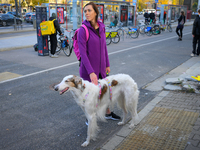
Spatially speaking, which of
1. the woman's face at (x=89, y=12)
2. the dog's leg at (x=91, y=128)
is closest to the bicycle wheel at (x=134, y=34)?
the woman's face at (x=89, y=12)

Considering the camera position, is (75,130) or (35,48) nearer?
(75,130)

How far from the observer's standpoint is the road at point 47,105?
352cm

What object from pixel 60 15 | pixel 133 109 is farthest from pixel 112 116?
pixel 60 15

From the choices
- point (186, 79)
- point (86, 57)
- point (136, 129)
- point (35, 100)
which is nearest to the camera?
point (86, 57)

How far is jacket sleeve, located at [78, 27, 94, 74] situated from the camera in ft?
10.7

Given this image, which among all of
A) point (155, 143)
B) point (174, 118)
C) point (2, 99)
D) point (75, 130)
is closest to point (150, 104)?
point (174, 118)

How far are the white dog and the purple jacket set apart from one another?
251mm

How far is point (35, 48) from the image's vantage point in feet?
38.9

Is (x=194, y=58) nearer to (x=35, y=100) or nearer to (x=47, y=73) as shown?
(x=47, y=73)

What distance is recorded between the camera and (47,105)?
4.91 meters

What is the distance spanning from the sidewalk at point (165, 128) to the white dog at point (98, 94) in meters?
0.31

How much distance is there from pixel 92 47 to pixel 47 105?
2213 millimetres

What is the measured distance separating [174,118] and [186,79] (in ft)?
8.03

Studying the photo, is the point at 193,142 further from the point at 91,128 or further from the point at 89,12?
the point at 89,12
